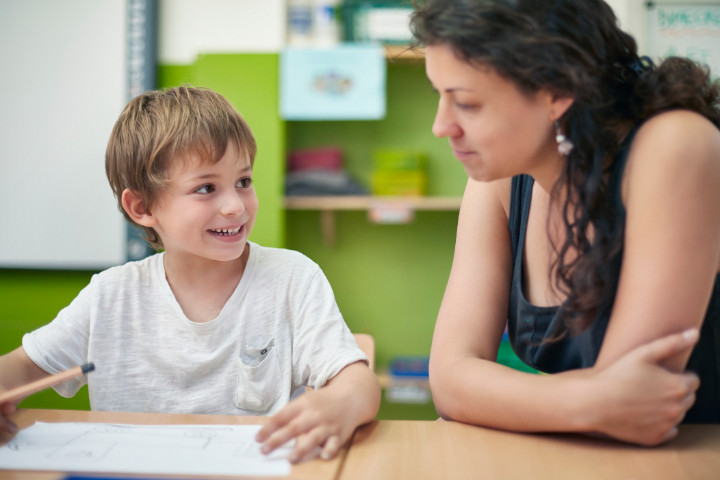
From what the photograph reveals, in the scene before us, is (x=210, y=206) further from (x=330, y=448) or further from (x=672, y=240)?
(x=672, y=240)

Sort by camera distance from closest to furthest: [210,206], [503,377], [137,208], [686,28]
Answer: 1. [503,377]
2. [210,206]
3. [137,208]
4. [686,28]

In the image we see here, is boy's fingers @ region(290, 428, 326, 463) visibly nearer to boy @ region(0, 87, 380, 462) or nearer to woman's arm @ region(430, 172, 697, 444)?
woman's arm @ region(430, 172, 697, 444)

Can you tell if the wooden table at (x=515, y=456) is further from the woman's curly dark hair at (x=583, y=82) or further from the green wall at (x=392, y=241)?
the green wall at (x=392, y=241)

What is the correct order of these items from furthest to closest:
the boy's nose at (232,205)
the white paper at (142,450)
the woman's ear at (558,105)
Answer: the boy's nose at (232,205), the woman's ear at (558,105), the white paper at (142,450)

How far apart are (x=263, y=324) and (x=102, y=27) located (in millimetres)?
2149

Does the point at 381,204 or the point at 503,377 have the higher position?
the point at 503,377

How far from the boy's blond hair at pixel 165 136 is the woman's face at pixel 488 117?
18.3 inches

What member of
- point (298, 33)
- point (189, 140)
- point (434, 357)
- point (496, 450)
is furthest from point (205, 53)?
point (496, 450)

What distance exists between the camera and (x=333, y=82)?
9.18 feet

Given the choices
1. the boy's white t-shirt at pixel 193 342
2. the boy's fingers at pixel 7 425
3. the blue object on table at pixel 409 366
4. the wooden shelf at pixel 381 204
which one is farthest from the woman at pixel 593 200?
the blue object on table at pixel 409 366

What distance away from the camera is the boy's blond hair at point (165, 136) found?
3.81 ft

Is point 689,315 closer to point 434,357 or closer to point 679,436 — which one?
point 679,436

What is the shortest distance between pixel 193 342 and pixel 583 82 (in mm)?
777

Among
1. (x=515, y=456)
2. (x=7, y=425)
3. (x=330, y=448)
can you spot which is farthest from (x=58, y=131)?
(x=515, y=456)
